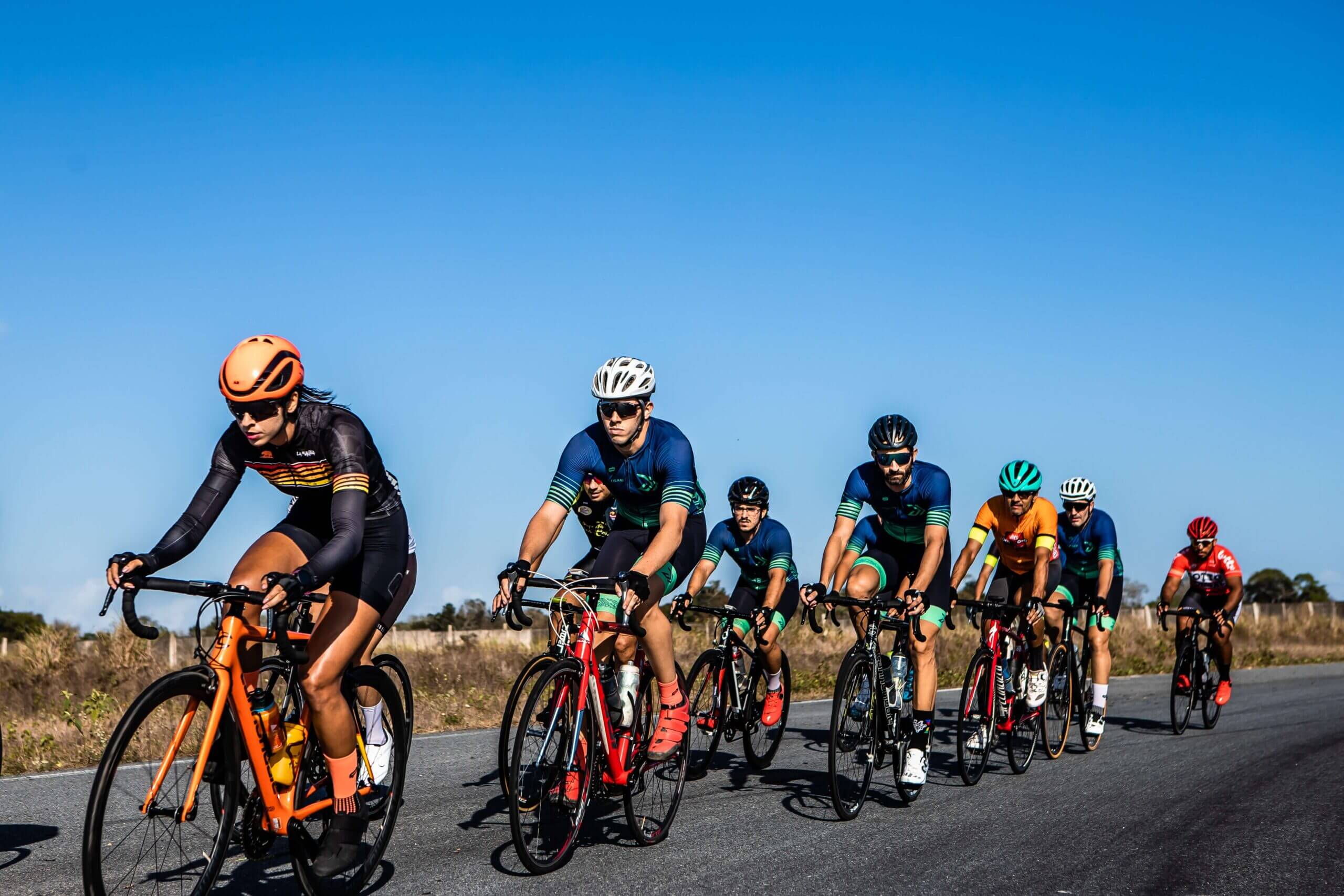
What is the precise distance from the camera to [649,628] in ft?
22.3

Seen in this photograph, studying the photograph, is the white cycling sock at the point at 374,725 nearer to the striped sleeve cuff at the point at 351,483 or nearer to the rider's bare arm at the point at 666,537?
the striped sleeve cuff at the point at 351,483

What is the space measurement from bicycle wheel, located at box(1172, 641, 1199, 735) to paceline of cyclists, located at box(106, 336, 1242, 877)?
150 cm

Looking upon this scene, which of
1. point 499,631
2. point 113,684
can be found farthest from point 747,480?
point 499,631

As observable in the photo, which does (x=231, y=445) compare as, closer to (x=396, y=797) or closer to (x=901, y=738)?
(x=396, y=797)

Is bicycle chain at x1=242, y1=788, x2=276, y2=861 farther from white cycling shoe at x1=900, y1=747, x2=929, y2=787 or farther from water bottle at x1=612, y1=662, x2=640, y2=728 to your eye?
white cycling shoe at x1=900, y1=747, x2=929, y2=787

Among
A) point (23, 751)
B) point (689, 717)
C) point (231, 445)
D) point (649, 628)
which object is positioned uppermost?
point (231, 445)

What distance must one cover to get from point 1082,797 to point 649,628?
142 inches

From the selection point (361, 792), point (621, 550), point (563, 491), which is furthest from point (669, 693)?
point (361, 792)

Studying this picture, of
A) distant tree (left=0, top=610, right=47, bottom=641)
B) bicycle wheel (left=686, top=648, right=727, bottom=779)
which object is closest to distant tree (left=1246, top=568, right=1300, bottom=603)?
distant tree (left=0, top=610, right=47, bottom=641)

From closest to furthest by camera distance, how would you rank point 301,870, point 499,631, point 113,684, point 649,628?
point 301,870 < point 649,628 < point 113,684 < point 499,631

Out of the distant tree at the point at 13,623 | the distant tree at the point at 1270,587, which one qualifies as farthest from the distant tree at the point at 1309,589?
the distant tree at the point at 13,623

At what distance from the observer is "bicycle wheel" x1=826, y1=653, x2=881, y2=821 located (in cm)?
732

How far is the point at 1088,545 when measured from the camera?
12.1 meters

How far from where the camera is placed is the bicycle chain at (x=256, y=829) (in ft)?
16.2
